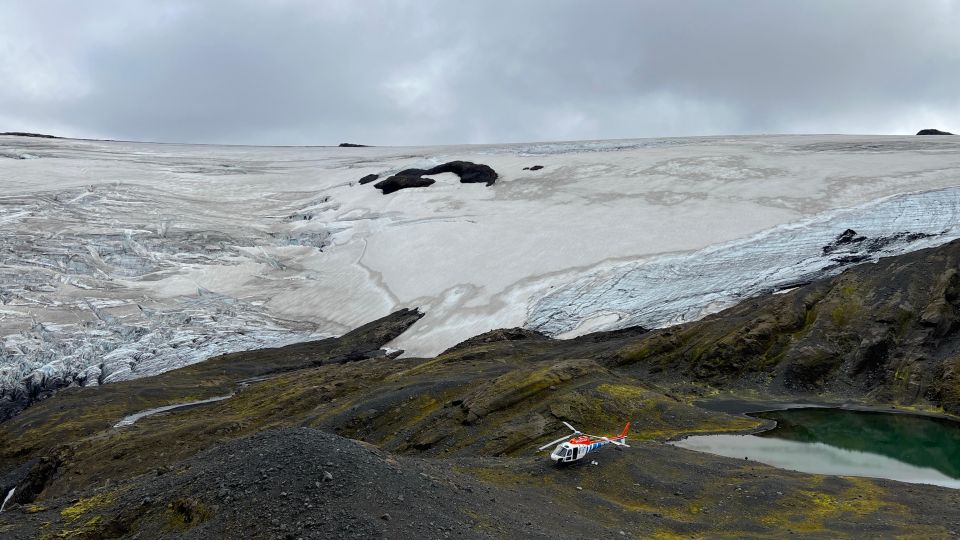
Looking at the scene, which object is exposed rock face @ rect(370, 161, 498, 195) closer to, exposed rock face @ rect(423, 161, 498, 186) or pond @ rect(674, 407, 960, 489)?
exposed rock face @ rect(423, 161, 498, 186)

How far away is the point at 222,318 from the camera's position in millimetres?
54438

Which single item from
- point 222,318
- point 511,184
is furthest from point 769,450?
point 511,184

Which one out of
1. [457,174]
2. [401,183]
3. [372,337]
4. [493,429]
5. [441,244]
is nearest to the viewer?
[493,429]

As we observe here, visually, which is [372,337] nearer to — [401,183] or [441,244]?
[441,244]

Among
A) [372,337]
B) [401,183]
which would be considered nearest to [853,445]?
[372,337]

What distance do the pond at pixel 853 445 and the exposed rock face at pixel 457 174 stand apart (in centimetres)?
5024

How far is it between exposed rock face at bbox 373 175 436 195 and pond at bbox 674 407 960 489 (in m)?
53.0

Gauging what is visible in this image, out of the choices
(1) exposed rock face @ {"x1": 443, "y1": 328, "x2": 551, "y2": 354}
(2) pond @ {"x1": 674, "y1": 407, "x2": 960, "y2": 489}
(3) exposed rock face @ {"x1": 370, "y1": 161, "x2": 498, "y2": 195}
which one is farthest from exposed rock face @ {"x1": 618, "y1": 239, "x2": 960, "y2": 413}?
(3) exposed rock face @ {"x1": 370, "y1": 161, "x2": 498, "y2": 195}

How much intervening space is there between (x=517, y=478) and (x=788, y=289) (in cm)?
2838

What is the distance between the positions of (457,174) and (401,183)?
Result: 646cm

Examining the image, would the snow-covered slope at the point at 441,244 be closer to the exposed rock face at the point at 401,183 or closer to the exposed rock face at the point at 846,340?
the exposed rock face at the point at 401,183

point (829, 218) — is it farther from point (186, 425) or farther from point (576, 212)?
point (186, 425)

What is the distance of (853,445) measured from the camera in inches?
1045

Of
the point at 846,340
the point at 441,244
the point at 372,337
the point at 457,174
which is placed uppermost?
the point at 457,174
